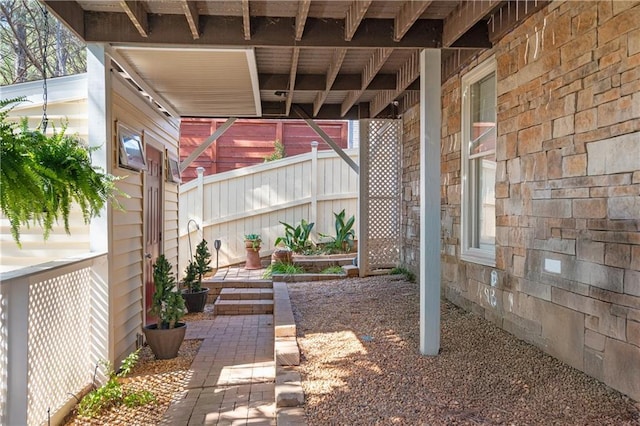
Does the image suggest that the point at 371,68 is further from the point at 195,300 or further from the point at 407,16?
the point at 195,300

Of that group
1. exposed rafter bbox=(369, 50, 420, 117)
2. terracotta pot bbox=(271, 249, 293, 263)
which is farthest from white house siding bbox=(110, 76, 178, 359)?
terracotta pot bbox=(271, 249, 293, 263)

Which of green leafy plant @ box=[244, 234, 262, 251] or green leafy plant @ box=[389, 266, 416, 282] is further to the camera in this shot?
green leafy plant @ box=[244, 234, 262, 251]

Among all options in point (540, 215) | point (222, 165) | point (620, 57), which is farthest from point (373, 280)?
point (222, 165)

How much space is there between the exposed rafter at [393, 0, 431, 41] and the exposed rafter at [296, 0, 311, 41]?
765mm

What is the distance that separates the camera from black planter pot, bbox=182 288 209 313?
677cm

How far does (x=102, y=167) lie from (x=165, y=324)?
167 cm

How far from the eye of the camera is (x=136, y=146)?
4.81m

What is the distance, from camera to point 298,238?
9484mm

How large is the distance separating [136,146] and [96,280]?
1459 mm

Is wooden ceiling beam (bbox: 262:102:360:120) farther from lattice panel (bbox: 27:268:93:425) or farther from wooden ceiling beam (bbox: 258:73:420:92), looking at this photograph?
lattice panel (bbox: 27:268:93:425)

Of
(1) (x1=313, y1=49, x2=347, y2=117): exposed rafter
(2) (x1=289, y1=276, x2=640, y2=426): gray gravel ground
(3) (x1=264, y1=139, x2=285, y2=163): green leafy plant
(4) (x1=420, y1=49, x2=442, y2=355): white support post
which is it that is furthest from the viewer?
(3) (x1=264, y1=139, x2=285, y2=163): green leafy plant

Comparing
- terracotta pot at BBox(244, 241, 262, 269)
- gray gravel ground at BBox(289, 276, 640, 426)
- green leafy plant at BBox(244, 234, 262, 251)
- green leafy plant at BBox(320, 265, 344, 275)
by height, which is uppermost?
green leafy plant at BBox(244, 234, 262, 251)

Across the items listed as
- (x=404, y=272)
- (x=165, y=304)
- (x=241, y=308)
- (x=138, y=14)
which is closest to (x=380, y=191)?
(x=404, y=272)

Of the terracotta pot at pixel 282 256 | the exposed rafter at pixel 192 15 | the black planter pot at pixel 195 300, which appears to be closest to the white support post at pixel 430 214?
the exposed rafter at pixel 192 15
